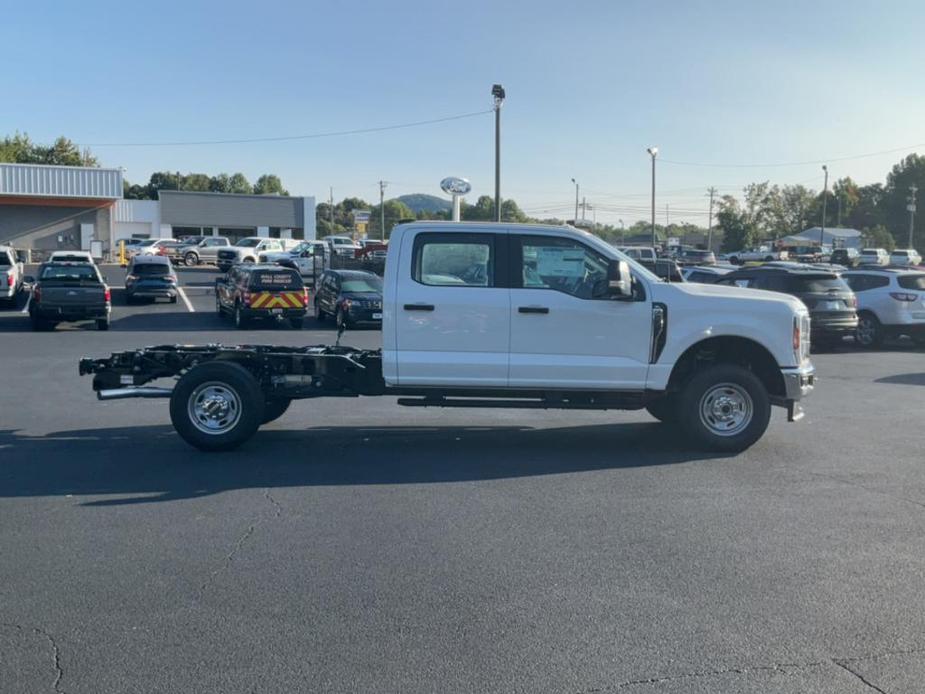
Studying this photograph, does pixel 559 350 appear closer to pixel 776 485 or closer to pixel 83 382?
pixel 776 485

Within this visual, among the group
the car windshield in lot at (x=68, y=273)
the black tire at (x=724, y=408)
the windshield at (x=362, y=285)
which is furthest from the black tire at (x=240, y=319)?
the black tire at (x=724, y=408)

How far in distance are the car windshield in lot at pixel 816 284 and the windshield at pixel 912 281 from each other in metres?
2.18

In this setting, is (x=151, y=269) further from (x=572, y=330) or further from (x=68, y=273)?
(x=572, y=330)

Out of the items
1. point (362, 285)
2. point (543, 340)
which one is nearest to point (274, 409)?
point (543, 340)

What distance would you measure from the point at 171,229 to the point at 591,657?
79414 millimetres

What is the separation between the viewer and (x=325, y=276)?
90.8ft

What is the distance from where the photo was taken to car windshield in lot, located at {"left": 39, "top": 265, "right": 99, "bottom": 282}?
24406mm

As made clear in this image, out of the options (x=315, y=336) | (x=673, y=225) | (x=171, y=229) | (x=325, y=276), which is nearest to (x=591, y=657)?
(x=315, y=336)

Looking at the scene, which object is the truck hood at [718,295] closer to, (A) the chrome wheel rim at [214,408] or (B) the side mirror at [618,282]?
(B) the side mirror at [618,282]

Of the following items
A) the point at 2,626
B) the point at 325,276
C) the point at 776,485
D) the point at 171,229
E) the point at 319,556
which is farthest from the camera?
the point at 171,229

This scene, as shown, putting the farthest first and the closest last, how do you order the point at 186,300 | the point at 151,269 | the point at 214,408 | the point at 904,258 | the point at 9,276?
the point at 904,258
the point at 186,300
the point at 151,269
the point at 9,276
the point at 214,408

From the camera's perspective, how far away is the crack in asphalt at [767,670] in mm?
4344

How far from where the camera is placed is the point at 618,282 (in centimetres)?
898

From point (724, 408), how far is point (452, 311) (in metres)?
2.90
